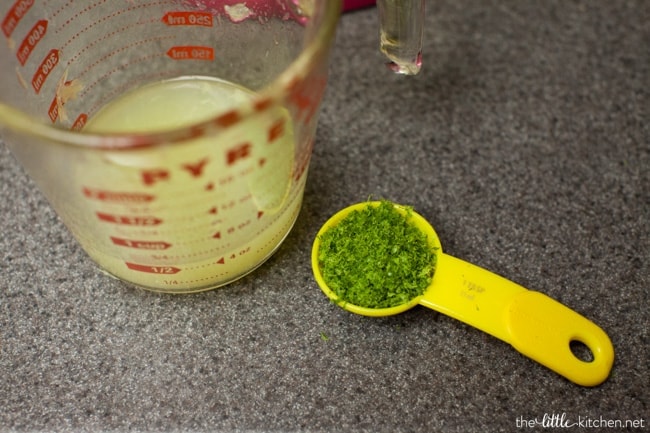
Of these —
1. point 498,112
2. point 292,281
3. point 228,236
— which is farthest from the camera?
point 498,112

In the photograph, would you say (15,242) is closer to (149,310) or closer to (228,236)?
(149,310)

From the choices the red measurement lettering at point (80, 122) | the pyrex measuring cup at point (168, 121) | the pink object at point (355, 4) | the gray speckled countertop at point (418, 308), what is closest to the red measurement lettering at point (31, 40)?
the pyrex measuring cup at point (168, 121)

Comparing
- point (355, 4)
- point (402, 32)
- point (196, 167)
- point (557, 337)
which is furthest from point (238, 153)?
point (355, 4)

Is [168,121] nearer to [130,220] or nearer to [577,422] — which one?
[130,220]

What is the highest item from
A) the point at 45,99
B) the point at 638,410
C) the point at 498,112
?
the point at 45,99

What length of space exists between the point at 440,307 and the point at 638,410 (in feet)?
0.67

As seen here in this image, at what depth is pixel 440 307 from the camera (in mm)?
675

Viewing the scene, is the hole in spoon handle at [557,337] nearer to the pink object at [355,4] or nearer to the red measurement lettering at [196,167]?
the red measurement lettering at [196,167]

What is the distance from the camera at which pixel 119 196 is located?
55 centimetres

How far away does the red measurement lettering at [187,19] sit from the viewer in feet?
2.52

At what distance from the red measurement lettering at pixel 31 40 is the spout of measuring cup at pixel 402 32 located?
33 centimetres

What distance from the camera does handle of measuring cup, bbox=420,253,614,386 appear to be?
0.65 metres

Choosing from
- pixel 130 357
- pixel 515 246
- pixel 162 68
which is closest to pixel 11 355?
pixel 130 357

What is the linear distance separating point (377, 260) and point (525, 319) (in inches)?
5.8
